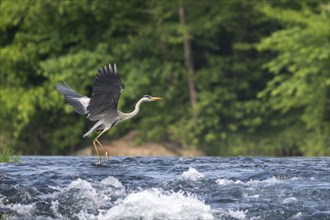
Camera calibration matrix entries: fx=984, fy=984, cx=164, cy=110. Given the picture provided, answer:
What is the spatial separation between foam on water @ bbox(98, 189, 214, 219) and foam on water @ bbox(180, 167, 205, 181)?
114 cm

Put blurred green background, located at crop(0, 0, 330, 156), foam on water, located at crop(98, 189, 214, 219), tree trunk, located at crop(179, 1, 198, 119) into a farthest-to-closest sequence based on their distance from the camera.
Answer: tree trunk, located at crop(179, 1, 198, 119) → blurred green background, located at crop(0, 0, 330, 156) → foam on water, located at crop(98, 189, 214, 219)

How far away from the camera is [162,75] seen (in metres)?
26.4

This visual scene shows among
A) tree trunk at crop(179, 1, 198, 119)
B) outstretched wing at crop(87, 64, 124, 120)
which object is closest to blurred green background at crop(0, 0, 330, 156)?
tree trunk at crop(179, 1, 198, 119)

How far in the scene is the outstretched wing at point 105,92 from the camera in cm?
1247

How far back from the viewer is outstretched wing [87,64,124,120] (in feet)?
40.9

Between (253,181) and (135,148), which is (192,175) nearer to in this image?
(253,181)

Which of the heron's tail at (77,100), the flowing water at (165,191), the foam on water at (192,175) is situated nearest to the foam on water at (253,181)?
the flowing water at (165,191)

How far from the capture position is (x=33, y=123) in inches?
1057

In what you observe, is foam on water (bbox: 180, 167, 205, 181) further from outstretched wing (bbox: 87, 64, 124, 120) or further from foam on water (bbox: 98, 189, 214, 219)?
outstretched wing (bbox: 87, 64, 124, 120)

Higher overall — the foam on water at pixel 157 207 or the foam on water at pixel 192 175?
the foam on water at pixel 192 175

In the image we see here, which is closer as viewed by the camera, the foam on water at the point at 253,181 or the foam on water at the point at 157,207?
the foam on water at the point at 157,207

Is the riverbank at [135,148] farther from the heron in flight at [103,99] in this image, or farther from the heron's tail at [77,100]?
the heron in flight at [103,99]

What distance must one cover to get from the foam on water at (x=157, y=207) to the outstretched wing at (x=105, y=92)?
7.13ft

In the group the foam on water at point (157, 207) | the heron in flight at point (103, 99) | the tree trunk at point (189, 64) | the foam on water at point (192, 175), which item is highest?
the tree trunk at point (189, 64)
